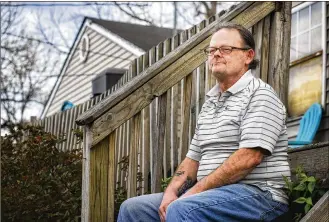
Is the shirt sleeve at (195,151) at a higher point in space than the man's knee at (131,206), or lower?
higher

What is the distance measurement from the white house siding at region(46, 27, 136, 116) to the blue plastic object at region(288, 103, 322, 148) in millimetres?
7671

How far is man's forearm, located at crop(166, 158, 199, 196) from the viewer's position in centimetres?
328

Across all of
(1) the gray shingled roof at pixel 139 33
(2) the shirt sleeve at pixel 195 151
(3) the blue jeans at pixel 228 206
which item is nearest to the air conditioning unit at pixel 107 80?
(1) the gray shingled roof at pixel 139 33

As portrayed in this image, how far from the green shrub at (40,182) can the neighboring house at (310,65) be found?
3.74m

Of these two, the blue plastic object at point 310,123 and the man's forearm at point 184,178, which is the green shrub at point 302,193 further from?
the blue plastic object at point 310,123

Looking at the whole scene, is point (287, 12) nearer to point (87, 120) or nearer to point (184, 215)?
point (87, 120)

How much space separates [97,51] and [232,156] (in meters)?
14.3

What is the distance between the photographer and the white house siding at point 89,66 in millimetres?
15805

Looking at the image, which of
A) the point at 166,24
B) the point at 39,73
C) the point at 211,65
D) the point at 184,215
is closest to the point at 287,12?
the point at 211,65

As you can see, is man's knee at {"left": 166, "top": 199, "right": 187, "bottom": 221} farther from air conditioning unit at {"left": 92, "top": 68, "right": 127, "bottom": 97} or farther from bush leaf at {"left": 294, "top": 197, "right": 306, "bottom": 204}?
air conditioning unit at {"left": 92, "top": 68, "right": 127, "bottom": 97}

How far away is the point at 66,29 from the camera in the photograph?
22781 mm

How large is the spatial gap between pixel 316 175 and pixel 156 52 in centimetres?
235

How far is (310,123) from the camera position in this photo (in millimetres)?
7750

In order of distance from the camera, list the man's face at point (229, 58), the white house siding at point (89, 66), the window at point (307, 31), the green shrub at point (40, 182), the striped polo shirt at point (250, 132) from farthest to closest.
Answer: the white house siding at point (89, 66)
the window at point (307, 31)
the green shrub at point (40, 182)
the man's face at point (229, 58)
the striped polo shirt at point (250, 132)
